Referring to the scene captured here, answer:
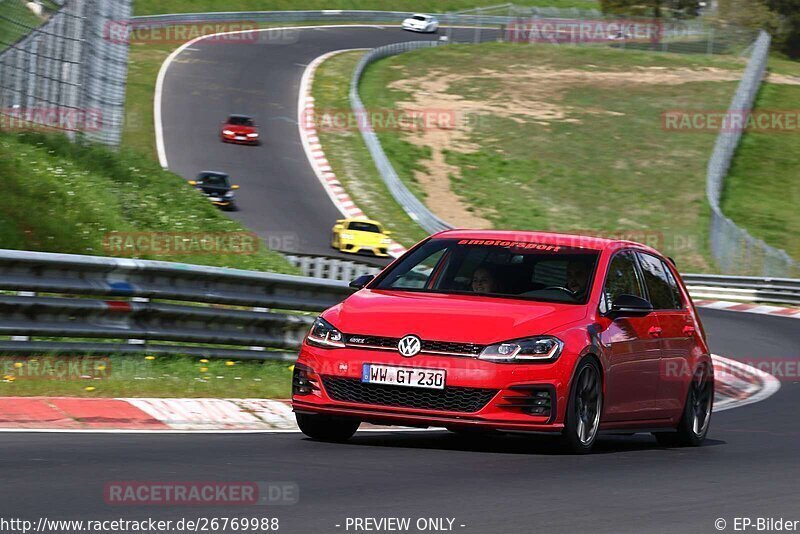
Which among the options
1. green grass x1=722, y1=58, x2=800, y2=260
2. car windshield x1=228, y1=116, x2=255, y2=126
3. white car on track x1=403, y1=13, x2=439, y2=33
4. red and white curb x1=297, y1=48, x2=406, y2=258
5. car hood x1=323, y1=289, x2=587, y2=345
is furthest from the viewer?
white car on track x1=403, y1=13, x2=439, y2=33

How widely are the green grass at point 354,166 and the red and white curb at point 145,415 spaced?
2766cm

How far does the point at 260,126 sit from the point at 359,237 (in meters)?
15.2

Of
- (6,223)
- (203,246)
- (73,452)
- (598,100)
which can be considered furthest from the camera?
(598,100)

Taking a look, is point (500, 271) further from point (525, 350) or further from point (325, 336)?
point (325, 336)

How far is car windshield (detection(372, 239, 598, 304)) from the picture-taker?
970cm

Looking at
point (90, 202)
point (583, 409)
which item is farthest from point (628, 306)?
point (90, 202)

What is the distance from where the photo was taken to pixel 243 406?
10922 mm

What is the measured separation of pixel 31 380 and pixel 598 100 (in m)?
49.3

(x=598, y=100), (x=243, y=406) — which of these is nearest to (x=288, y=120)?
(x=598, y=100)

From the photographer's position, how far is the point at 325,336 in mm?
9172

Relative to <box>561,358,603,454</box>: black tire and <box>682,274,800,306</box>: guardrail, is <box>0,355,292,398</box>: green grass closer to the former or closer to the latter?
<box>561,358,603,454</box>: black tire

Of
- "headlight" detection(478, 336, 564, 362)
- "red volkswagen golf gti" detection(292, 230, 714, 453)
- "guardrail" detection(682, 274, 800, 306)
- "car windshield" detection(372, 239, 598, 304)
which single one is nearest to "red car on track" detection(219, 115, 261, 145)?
"guardrail" detection(682, 274, 800, 306)

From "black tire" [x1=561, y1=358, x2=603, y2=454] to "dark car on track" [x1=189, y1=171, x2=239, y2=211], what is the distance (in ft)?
97.9

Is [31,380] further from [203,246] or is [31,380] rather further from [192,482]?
[203,246]
